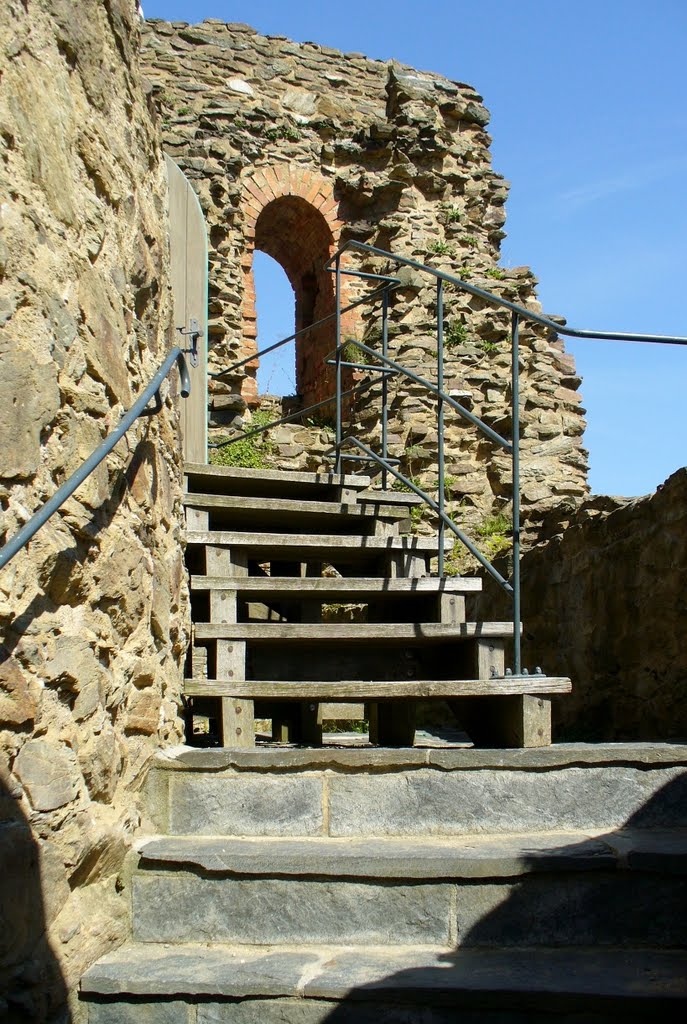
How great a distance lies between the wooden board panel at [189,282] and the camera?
421cm

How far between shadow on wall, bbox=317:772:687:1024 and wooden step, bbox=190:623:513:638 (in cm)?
96

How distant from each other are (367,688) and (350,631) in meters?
0.29

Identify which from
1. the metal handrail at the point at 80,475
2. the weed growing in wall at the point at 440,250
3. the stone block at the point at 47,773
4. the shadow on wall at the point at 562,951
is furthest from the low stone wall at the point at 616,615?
the weed growing in wall at the point at 440,250

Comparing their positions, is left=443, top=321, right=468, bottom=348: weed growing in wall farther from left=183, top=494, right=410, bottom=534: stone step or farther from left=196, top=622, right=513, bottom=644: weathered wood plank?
left=196, top=622, right=513, bottom=644: weathered wood plank

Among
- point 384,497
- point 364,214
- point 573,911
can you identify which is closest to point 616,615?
point 384,497

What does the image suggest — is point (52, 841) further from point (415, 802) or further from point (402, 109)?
point (402, 109)

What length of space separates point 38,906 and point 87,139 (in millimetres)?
1984

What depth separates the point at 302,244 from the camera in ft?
32.7

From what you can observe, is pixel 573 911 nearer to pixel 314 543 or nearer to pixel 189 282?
pixel 314 543

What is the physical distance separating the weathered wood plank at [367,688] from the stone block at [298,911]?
842 mm

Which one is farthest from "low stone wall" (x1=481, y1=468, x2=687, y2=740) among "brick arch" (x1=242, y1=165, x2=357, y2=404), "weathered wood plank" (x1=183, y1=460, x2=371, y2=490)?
"brick arch" (x1=242, y1=165, x2=357, y2=404)

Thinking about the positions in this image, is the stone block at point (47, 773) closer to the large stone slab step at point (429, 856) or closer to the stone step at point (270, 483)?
the large stone slab step at point (429, 856)

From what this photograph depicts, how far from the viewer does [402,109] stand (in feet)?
30.3

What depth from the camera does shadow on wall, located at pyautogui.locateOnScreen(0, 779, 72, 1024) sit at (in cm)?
212
